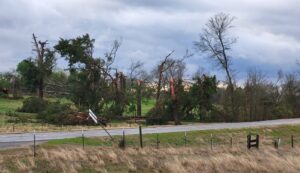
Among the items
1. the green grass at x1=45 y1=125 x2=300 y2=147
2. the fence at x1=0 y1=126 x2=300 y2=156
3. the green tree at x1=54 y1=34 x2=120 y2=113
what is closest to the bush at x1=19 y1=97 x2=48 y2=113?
the green tree at x1=54 y1=34 x2=120 y2=113

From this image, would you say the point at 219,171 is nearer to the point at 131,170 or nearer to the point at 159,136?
the point at 131,170

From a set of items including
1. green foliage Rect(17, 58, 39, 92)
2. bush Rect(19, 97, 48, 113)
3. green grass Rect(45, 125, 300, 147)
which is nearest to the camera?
green grass Rect(45, 125, 300, 147)

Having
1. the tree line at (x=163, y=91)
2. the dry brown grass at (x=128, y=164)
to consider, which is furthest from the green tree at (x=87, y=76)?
the dry brown grass at (x=128, y=164)

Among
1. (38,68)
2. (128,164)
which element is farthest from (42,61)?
(128,164)

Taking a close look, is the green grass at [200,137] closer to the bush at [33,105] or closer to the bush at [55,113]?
the bush at [55,113]

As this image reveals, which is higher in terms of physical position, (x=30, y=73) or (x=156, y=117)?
(x=30, y=73)

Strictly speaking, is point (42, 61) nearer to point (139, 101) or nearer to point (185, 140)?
point (139, 101)

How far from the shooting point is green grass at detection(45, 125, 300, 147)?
42.5 metres

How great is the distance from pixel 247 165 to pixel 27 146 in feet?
54.6

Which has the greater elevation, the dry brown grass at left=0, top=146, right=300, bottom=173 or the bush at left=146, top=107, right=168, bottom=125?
the bush at left=146, top=107, right=168, bottom=125

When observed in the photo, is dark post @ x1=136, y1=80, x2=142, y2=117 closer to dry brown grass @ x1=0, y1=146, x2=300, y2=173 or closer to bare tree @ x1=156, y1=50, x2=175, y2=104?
bare tree @ x1=156, y1=50, x2=175, y2=104

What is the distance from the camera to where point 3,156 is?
29969mm

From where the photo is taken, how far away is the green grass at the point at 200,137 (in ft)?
139

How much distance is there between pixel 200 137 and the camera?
5006 cm
